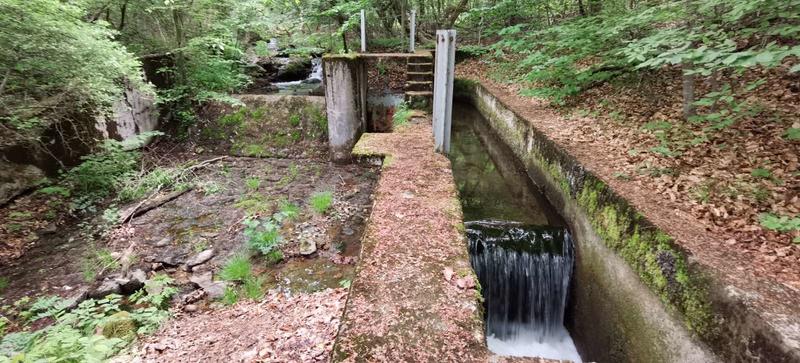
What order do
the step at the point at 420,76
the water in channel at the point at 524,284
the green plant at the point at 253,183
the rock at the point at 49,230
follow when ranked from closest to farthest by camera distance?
the water in channel at the point at 524,284, the rock at the point at 49,230, the green plant at the point at 253,183, the step at the point at 420,76

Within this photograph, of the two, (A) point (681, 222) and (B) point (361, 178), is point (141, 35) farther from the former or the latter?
(A) point (681, 222)

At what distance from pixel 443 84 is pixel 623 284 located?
328 cm

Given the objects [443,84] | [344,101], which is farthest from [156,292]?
[344,101]

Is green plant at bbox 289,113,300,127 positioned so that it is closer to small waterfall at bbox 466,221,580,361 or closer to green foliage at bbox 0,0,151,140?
green foliage at bbox 0,0,151,140

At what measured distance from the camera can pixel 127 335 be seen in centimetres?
329

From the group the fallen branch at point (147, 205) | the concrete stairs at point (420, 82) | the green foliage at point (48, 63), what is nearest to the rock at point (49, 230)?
the fallen branch at point (147, 205)

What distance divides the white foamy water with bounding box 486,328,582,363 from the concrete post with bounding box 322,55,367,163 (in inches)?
189

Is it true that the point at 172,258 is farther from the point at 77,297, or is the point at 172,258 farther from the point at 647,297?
the point at 647,297

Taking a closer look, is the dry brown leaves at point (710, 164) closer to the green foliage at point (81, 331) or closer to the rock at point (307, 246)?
the rock at point (307, 246)

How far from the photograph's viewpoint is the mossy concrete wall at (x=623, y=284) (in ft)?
9.69

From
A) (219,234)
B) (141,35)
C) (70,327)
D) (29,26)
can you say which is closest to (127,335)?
(70,327)

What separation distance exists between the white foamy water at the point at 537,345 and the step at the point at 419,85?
18.2 feet

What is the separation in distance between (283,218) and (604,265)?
4.42 metres

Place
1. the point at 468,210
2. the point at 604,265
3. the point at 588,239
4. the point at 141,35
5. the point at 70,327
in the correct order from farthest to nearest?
the point at 141,35 → the point at 468,210 → the point at 588,239 → the point at 604,265 → the point at 70,327
